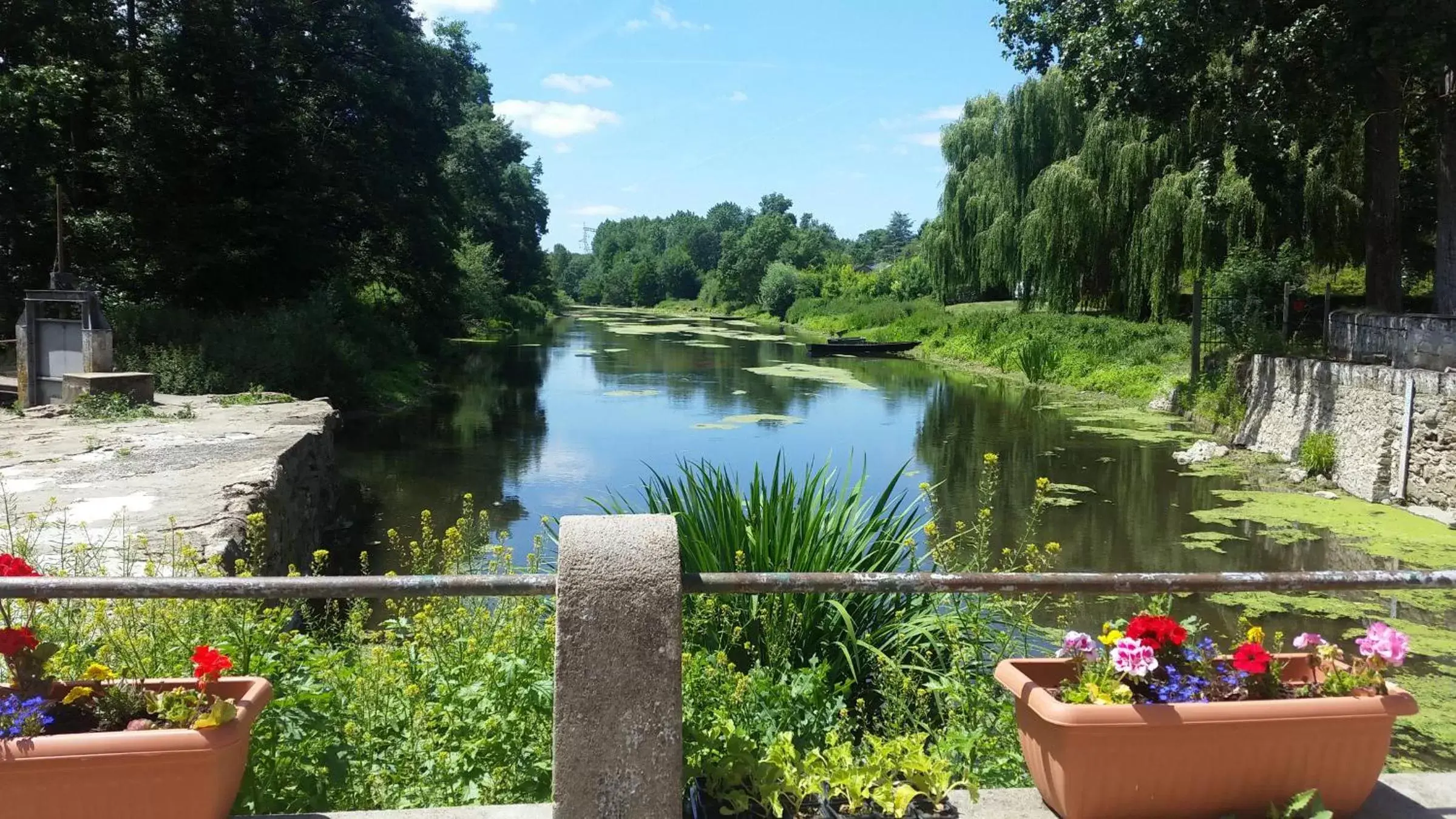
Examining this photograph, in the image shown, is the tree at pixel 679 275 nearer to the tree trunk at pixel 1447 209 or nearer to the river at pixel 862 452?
the river at pixel 862 452

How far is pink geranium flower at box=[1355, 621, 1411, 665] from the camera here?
8.15 ft

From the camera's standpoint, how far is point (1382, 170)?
15.5m

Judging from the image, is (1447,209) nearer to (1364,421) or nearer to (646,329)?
(1364,421)

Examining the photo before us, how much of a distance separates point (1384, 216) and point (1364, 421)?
4.31 metres

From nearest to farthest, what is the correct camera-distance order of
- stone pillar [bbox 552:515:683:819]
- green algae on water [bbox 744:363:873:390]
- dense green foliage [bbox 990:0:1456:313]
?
stone pillar [bbox 552:515:683:819]
dense green foliage [bbox 990:0:1456:313]
green algae on water [bbox 744:363:873:390]

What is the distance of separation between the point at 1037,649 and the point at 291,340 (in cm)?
1604

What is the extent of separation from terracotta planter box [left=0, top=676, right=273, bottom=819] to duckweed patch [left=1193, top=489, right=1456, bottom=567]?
34.2 feet

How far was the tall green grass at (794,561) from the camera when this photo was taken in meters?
4.86

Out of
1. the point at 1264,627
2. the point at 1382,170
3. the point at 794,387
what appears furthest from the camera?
the point at 794,387

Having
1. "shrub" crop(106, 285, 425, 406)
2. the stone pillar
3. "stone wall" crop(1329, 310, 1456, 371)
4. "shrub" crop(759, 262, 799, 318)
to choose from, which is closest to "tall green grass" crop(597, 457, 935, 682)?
the stone pillar

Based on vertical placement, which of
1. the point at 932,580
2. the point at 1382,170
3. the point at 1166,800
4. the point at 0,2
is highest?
the point at 0,2

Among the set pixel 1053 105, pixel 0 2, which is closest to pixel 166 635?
pixel 0 2

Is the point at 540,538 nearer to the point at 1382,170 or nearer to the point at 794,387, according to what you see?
the point at 1382,170

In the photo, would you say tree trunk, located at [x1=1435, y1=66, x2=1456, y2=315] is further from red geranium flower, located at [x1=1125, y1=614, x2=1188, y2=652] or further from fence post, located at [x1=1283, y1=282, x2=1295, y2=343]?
red geranium flower, located at [x1=1125, y1=614, x2=1188, y2=652]
